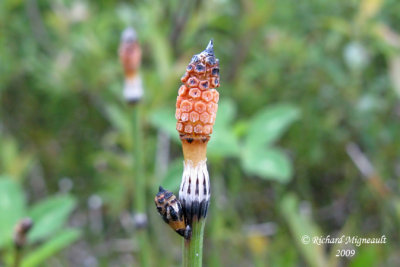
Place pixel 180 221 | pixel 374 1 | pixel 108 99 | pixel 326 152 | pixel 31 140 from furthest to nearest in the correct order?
pixel 31 140
pixel 326 152
pixel 108 99
pixel 374 1
pixel 180 221

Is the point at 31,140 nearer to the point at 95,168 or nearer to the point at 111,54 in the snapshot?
the point at 95,168

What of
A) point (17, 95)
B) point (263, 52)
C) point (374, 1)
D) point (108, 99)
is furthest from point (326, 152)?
point (17, 95)

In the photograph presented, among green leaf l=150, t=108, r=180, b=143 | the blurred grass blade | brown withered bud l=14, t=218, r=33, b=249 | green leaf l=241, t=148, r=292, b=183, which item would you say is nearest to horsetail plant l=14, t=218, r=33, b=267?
brown withered bud l=14, t=218, r=33, b=249

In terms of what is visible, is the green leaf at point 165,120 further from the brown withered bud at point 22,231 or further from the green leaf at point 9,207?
the brown withered bud at point 22,231

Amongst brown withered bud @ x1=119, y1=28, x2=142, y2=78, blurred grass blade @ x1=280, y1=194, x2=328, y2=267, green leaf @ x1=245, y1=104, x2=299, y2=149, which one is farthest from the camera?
green leaf @ x1=245, y1=104, x2=299, y2=149

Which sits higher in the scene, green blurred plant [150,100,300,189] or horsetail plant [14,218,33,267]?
green blurred plant [150,100,300,189]

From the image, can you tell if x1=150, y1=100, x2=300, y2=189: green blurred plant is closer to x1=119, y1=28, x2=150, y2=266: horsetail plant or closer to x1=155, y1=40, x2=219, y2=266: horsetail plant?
x1=119, y1=28, x2=150, y2=266: horsetail plant

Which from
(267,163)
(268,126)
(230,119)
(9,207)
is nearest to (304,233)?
(267,163)
